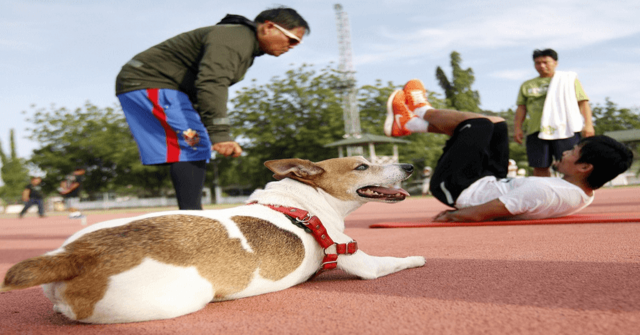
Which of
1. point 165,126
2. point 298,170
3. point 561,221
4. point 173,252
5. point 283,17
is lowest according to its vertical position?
point 561,221

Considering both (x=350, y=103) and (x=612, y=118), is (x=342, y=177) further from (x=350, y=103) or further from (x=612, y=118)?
(x=612, y=118)

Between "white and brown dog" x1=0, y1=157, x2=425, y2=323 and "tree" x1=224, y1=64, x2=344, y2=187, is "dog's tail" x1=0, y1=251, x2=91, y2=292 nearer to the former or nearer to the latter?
"white and brown dog" x1=0, y1=157, x2=425, y2=323

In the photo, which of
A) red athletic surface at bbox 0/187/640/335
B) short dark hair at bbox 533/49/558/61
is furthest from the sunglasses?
short dark hair at bbox 533/49/558/61

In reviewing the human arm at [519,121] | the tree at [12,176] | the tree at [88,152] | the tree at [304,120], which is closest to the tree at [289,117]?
the tree at [304,120]

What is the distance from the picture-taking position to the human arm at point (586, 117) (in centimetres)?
772

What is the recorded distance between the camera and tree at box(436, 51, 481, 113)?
5356 cm

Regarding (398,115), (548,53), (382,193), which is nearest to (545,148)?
(548,53)

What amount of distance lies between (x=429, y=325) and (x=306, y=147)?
3790 cm

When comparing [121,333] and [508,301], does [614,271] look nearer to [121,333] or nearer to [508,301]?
[508,301]

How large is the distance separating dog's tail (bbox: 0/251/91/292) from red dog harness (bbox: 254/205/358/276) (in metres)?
1.16

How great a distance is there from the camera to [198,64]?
13.8ft

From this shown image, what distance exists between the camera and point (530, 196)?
18.7 ft

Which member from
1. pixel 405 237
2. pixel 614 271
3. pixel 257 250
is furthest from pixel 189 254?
pixel 405 237

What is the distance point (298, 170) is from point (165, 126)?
1522mm
